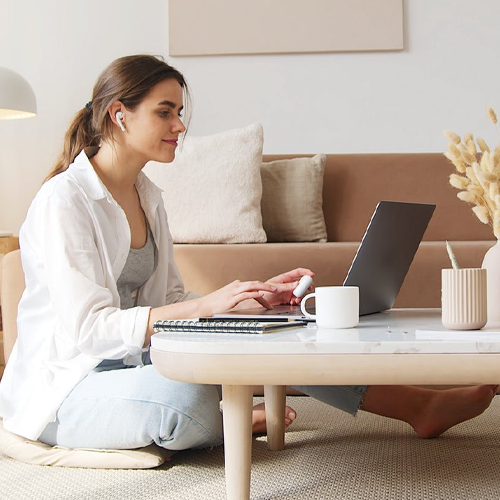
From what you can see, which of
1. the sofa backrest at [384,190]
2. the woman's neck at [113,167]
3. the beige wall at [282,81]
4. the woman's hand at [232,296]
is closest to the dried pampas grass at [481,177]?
the woman's hand at [232,296]

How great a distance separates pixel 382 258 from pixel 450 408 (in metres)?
0.58

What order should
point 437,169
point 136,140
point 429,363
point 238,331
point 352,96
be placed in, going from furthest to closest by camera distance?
1. point 352,96
2. point 437,169
3. point 136,140
4. point 238,331
5. point 429,363

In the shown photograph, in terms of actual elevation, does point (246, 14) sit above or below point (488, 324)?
above

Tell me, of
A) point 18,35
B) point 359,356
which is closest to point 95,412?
point 359,356

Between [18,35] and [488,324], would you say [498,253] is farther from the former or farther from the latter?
[18,35]

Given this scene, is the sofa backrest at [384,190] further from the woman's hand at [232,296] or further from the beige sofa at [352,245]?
the woman's hand at [232,296]

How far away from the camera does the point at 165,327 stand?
4.00 ft

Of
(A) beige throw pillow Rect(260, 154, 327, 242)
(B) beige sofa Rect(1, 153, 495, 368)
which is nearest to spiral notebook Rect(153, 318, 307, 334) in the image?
(B) beige sofa Rect(1, 153, 495, 368)

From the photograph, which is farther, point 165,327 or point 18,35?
point 18,35

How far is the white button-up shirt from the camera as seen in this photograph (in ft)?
5.05

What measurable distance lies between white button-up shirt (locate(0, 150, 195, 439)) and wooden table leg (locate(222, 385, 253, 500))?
33cm

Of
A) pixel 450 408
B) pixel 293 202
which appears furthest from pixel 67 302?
pixel 293 202

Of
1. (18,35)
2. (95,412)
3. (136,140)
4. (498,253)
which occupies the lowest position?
(95,412)

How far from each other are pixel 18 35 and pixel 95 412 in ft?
9.36
